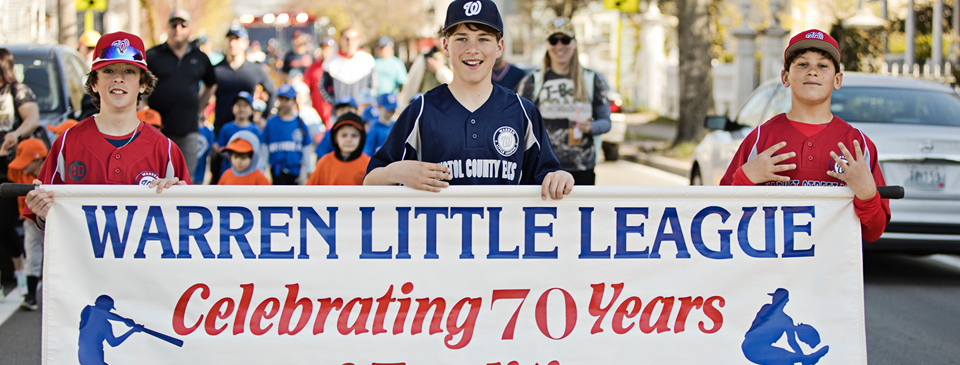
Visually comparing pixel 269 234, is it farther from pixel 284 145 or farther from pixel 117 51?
pixel 284 145

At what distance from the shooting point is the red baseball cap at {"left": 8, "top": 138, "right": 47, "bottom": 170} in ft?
21.5

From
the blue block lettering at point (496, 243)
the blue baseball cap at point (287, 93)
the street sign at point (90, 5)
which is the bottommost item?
the blue block lettering at point (496, 243)

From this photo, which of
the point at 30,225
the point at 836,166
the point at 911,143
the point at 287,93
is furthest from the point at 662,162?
the point at 836,166

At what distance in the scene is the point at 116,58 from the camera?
3879 millimetres

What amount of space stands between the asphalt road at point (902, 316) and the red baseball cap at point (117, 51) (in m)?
2.16

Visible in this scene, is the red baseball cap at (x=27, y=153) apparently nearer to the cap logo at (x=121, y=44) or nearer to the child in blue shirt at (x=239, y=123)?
the child in blue shirt at (x=239, y=123)

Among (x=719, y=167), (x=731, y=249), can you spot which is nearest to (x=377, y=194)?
(x=731, y=249)

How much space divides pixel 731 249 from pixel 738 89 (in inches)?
858

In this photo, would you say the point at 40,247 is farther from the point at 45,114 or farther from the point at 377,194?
the point at 377,194

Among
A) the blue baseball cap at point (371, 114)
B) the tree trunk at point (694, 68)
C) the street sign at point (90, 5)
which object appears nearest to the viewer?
the blue baseball cap at point (371, 114)

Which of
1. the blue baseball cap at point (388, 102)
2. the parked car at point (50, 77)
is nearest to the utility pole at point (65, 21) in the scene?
the parked car at point (50, 77)

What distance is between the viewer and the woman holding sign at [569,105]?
651cm

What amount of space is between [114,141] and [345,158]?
3252 mm

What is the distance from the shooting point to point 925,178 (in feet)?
23.1
